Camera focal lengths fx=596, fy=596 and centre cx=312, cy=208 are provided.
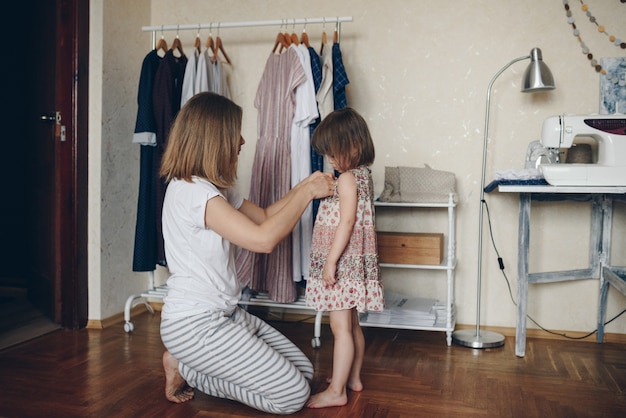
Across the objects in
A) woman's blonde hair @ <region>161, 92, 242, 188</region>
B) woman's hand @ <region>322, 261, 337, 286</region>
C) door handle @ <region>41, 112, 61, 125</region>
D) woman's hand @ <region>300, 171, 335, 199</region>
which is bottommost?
woman's hand @ <region>322, 261, 337, 286</region>

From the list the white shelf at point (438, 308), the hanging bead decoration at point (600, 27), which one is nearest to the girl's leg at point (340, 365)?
the white shelf at point (438, 308)

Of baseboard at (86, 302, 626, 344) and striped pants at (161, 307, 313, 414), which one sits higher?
striped pants at (161, 307, 313, 414)

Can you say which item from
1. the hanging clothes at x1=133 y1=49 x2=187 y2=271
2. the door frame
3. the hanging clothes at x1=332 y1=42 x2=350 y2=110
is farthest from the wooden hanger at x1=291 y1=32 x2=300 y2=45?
the door frame

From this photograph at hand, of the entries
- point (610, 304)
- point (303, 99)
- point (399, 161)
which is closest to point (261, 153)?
point (303, 99)

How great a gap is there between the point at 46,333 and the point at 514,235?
8.00 feet

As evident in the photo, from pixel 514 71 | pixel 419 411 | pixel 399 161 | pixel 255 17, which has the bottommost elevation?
pixel 419 411

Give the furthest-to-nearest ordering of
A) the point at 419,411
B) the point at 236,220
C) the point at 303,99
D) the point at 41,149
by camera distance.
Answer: the point at 41,149 → the point at 303,99 → the point at 419,411 → the point at 236,220

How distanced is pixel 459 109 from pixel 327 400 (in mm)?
1757

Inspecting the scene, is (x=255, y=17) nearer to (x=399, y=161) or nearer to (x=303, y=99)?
(x=303, y=99)

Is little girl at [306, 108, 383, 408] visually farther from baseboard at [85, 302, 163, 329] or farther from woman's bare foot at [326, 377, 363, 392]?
baseboard at [85, 302, 163, 329]

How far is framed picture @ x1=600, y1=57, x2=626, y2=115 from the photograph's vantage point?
115 inches

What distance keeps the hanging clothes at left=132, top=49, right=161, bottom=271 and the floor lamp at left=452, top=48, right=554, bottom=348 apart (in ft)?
5.33

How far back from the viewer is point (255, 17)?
3393 mm

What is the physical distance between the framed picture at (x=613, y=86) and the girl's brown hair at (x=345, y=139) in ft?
4.94
